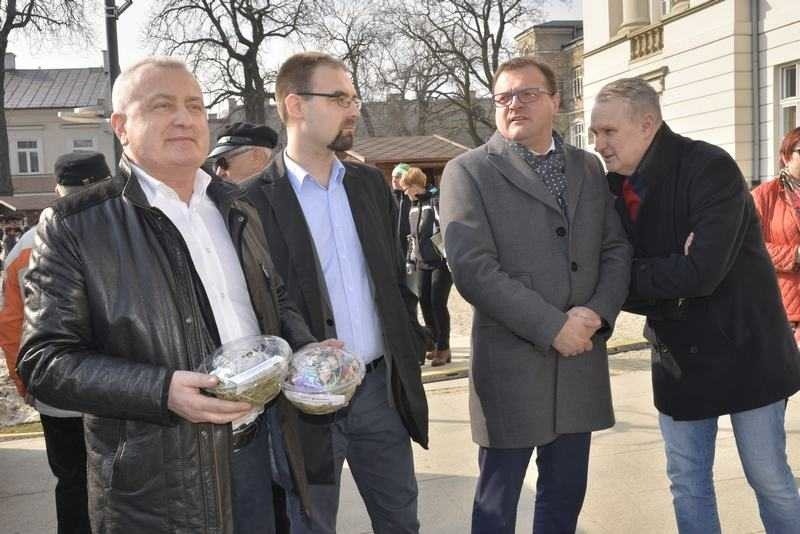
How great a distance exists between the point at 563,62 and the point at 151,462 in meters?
51.6

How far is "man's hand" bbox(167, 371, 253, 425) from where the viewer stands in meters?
2.01

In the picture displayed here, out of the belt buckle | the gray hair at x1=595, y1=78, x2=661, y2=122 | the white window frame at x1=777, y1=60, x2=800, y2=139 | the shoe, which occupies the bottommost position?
the shoe

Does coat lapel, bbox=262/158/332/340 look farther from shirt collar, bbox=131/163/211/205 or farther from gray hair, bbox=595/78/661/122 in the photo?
gray hair, bbox=595/78/661/122

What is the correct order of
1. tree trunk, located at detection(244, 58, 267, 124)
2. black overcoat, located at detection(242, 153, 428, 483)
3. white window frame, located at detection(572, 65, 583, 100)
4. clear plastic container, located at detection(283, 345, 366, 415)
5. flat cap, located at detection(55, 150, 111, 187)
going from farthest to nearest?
white window frame, located at detection(572, 65, 583, 100)
tree trunk, located at detection(244, 58, 267, 124)
flat cap, located at detection(55, 150, 111, 187)
black overcoat, located at detection(242, 153, 428, 483)
clear plastic container, located at detection(283, 345, 366, 415)

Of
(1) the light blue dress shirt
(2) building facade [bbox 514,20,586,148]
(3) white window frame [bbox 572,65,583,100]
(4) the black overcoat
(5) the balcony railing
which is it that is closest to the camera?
(4) the black overcoat

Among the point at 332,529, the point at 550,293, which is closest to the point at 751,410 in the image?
the point at 550,293

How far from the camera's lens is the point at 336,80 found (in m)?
3.04

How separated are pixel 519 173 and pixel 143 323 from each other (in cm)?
159

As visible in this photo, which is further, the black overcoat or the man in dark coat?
the man in dark coat

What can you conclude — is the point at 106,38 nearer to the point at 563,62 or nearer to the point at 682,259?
the point at 682,259

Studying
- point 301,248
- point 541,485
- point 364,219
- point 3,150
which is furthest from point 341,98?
point 3,150

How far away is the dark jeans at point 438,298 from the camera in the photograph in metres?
7.86

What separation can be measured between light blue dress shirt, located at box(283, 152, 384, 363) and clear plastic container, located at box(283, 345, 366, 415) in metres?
0.62

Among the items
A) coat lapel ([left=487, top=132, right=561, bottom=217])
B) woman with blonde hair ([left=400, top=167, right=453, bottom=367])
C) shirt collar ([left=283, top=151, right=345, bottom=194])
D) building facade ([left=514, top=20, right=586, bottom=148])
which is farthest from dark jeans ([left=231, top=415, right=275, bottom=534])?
building facade ([left=514, top=20, right=586, bottom=148])
